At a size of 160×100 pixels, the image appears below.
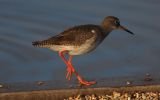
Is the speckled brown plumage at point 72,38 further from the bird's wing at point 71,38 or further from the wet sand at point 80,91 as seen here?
the wet sand at point 80,91

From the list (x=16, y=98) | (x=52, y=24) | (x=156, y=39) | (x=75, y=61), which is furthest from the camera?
(x=52, y=24)

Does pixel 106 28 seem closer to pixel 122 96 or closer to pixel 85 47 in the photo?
pixel 85 47

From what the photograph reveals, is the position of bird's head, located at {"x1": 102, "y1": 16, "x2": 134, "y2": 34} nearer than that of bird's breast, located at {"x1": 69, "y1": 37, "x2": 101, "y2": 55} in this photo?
Result: No

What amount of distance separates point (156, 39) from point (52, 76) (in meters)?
2.83

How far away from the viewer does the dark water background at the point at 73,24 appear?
11.0 meters

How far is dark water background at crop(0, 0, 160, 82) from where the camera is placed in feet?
36.2

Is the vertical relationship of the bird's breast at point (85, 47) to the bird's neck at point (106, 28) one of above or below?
below

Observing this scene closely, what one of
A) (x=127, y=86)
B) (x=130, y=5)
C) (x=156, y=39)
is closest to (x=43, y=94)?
(x=127, y=86)

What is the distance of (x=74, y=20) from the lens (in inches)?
543

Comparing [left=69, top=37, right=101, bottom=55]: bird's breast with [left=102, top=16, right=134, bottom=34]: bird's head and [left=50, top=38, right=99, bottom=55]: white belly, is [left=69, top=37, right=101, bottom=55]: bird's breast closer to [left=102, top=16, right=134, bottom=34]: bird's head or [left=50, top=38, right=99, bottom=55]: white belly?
[left=50, top=38, right=99, bottom=55]: white belly

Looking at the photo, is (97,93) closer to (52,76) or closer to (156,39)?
(52,76)

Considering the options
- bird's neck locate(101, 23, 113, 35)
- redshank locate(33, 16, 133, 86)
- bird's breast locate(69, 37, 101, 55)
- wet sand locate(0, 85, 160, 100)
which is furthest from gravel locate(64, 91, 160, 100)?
bird's neck locate(101, 23, 113, 35)

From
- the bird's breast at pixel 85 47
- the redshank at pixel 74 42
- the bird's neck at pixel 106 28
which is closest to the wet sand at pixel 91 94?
the redshank at pixel 74 42

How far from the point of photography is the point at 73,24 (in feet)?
44.2
